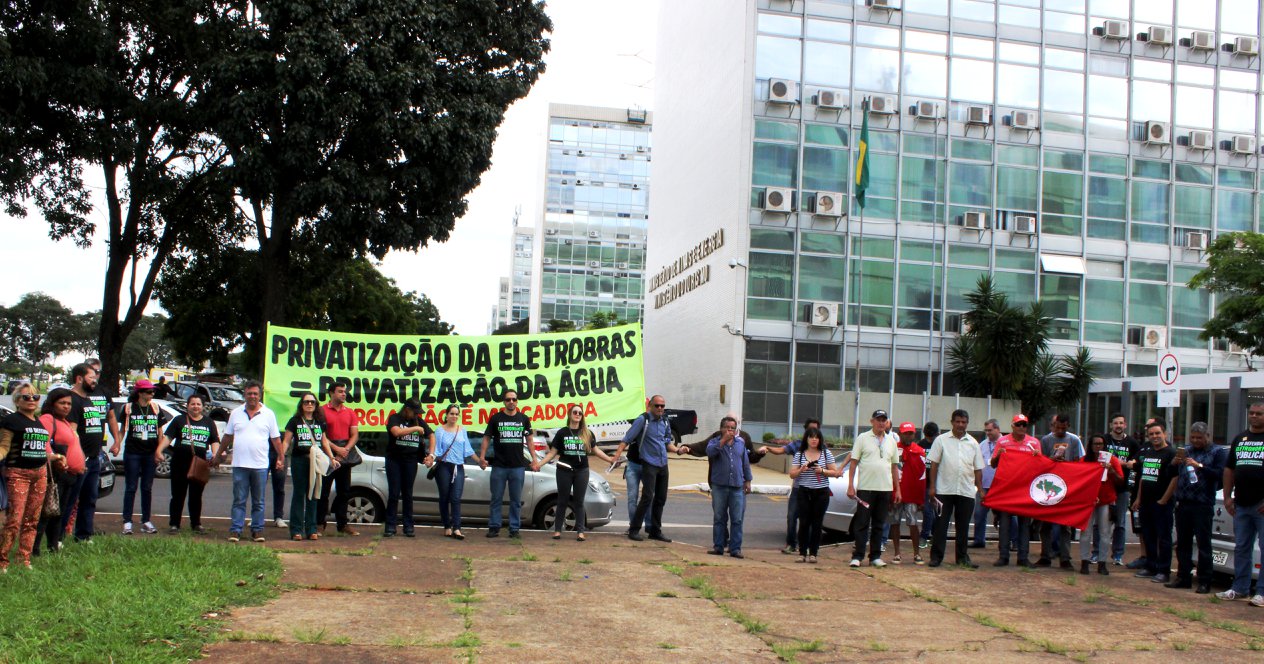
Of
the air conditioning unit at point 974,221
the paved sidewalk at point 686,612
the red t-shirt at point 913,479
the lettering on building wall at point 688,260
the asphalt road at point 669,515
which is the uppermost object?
the air conditioning unit at point 974,221

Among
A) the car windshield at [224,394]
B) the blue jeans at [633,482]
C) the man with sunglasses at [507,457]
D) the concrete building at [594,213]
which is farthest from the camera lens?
the concrete building at [594,213]

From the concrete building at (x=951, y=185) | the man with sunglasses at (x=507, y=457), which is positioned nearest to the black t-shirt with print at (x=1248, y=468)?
the man with sunglasses at (x=507, y=457)

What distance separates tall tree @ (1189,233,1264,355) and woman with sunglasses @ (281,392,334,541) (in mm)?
23385

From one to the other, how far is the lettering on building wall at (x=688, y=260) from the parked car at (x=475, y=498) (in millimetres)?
22976

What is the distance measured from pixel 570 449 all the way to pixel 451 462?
1.39 metres

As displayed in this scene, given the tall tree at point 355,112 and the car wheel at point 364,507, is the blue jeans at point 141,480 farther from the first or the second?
the tall tree at point 355,112

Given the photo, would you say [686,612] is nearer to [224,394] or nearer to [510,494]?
[510,494]

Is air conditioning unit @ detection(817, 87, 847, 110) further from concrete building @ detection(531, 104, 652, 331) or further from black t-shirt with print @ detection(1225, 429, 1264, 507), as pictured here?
concrete building @ detection(531, 104, 652, 331)

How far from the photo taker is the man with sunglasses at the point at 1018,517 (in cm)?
1229

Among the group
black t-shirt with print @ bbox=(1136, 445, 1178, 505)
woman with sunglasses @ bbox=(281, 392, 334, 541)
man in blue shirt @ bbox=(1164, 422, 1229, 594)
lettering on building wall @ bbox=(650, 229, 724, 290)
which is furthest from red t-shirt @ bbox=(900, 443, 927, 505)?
lettering on building wall @ bbox=(650, 229, 724, 290)

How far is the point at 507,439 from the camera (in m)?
12.6

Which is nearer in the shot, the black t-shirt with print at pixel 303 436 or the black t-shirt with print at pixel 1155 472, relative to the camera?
the black t-shirt with print at pixel 1155 472

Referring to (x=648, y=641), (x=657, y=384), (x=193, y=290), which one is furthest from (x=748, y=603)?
(x=657, y=384)

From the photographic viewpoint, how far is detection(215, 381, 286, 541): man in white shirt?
11445 mm
